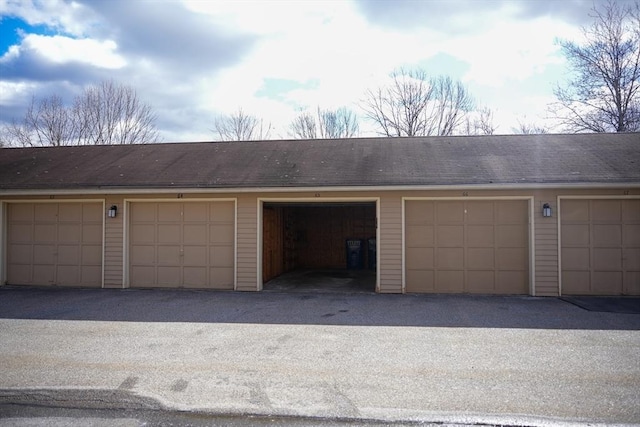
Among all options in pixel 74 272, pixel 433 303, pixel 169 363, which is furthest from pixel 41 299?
pixel 433 303

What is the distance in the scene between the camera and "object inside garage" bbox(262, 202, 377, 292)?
13.7 meters

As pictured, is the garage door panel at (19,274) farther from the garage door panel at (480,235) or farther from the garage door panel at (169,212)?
the garage door panel at (480,235)

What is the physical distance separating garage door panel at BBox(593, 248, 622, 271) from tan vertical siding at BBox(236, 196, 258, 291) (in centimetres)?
736

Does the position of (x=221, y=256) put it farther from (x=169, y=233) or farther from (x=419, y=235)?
(x=419, y=235)

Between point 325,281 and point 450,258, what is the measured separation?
11.8 feet

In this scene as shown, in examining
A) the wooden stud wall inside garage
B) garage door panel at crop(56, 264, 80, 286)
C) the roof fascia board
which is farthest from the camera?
the wooden stud wall inside garage

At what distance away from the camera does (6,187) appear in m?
11.1

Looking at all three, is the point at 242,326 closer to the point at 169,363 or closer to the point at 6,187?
the point at 169,363

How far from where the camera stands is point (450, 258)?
10352mm

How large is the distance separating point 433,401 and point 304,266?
1217cm

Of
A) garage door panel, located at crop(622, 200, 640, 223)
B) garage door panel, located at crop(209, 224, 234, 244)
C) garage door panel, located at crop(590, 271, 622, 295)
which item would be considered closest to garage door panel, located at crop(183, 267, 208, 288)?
garage door panel, located at crop(209, 224, 234, 244)

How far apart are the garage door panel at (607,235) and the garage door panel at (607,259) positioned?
0.12 metres

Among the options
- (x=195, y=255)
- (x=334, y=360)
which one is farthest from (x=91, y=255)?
(x=334, y=360)

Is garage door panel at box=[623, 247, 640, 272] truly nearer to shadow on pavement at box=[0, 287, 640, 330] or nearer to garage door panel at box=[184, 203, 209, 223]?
shadow on pavement at box=[0, 287, 640, 330]
